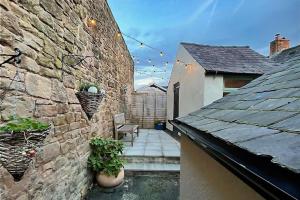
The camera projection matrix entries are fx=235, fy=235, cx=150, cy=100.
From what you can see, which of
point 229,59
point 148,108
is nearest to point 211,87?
point 229,59

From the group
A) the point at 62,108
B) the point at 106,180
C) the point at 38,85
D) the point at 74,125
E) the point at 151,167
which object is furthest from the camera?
the point at 151,167

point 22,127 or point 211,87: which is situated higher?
point 211,87

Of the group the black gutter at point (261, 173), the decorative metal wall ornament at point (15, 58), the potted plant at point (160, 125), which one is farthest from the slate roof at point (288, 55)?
the decorative metal wall ornament at point (15, 58)

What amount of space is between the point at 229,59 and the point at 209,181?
5862 millimetres

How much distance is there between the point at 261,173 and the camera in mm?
783

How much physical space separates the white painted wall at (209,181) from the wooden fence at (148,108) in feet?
29.1

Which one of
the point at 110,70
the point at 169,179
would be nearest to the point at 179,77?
the point at 110,70

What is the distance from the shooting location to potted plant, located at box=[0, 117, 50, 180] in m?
1.51

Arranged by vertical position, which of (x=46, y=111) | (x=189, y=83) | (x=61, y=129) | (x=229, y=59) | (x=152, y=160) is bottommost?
(x=152, y=160)

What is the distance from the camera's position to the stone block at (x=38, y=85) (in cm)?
218

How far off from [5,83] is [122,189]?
3231mm

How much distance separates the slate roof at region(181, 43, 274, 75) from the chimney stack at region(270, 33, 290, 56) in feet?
9.78

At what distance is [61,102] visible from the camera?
9.64ft

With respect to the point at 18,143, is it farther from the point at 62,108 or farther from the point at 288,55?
the point at 288,55
